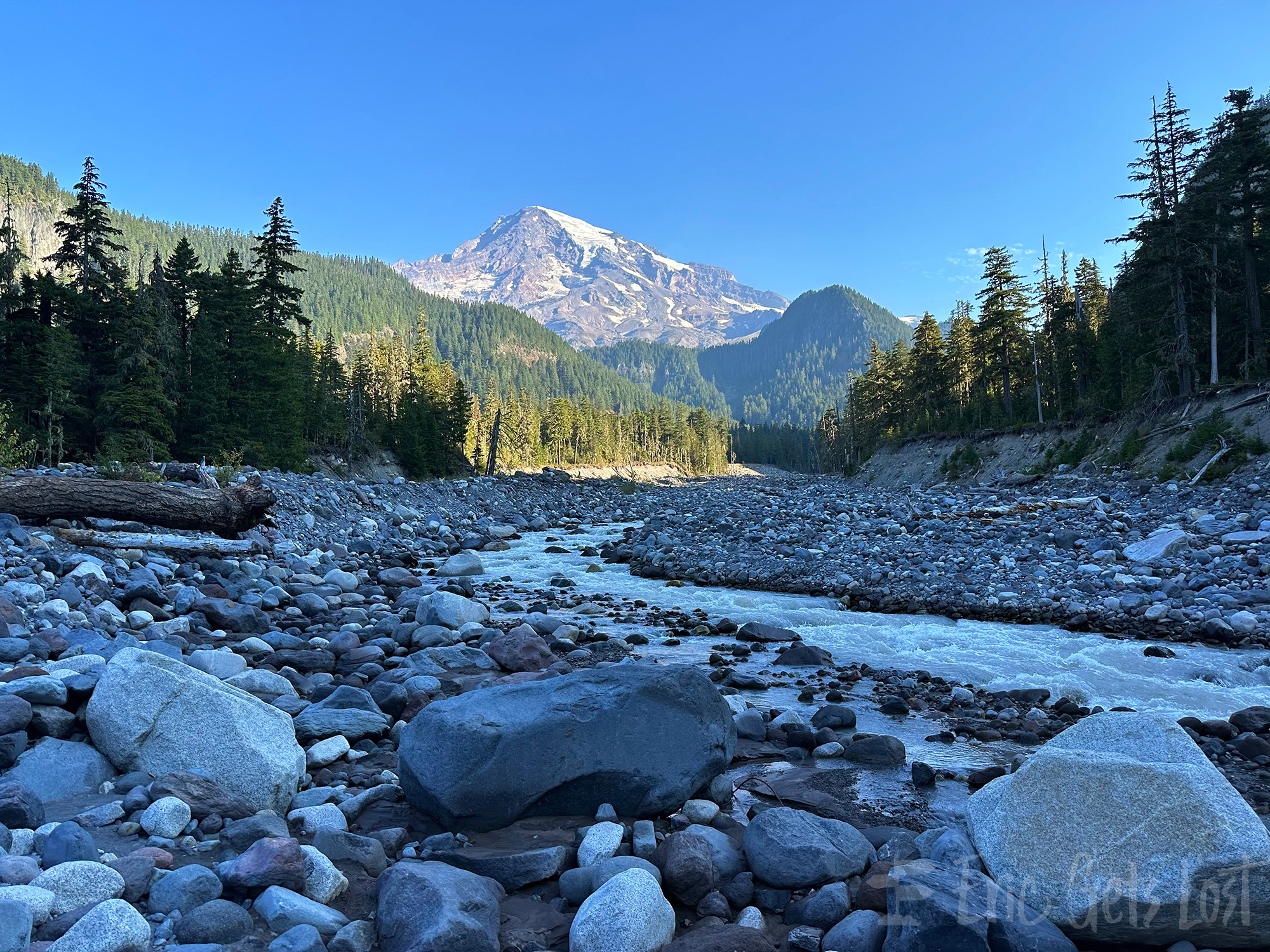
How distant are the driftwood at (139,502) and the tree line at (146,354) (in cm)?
749

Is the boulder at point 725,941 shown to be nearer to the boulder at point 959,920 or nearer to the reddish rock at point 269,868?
the boulder at point 959,920

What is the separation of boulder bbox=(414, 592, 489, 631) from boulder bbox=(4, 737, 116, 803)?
203 inches

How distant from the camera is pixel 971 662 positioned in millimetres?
7895

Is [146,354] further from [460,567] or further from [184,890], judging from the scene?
[184,890]

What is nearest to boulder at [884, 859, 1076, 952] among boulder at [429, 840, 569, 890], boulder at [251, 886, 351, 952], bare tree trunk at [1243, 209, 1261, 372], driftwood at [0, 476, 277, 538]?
boulder at [429, 840, 569, 890]

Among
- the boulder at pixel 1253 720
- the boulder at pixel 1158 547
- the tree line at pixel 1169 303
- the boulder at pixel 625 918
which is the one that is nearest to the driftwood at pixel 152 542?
the boulder at pixel 625 918

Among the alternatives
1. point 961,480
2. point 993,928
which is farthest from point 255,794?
point 961,480

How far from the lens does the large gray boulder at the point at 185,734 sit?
3891mm

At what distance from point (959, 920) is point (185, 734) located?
432cm

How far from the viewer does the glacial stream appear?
5.82 metres

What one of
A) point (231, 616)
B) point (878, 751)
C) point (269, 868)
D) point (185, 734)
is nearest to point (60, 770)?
point (185, 734)

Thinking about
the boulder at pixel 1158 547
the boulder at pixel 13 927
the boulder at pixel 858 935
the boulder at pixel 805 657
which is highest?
the boulder at pixel 1158 547

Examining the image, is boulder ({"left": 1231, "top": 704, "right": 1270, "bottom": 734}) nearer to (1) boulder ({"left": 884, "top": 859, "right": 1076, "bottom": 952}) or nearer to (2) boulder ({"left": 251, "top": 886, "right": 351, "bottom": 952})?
(1) boulder ({"left": 884, "top": 859, "right": 1076, "bottom": 952})

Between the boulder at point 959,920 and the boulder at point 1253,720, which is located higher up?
the boulder at point 959,920
